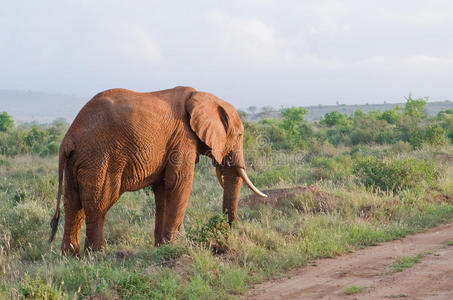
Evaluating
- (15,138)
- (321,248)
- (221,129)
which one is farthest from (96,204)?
(15,138)

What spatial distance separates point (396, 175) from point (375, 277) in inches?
219

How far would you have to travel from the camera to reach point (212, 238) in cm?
642

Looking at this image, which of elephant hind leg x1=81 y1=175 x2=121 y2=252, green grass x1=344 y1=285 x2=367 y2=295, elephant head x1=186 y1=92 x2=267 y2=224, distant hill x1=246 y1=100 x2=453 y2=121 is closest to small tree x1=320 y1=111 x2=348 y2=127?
elephant head x1=186 y1=92 x2=267 y2=224

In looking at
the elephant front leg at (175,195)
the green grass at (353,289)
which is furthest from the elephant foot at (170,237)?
the green grass at (353,289)

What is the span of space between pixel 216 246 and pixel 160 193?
142 centimetres

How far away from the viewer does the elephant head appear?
22.3 ft

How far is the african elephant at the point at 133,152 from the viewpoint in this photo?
6113 millimetres

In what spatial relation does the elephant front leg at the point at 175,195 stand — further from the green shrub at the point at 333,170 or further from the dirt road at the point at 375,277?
the green shrub at the point at 333,170

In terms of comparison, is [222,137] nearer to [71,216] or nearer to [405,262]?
[71,216]

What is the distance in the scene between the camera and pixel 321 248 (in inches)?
259

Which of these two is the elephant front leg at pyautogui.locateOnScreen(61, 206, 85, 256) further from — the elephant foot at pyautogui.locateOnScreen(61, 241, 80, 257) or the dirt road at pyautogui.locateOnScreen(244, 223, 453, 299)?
the dirt road at pyautogui.locateOnScreen(244, 223, 453, 299)

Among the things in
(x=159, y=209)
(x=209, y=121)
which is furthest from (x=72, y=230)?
(x=209, y=121)

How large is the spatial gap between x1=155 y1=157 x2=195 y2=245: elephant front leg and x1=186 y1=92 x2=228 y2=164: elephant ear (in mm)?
430

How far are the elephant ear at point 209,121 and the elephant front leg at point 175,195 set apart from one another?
16.9 inches
